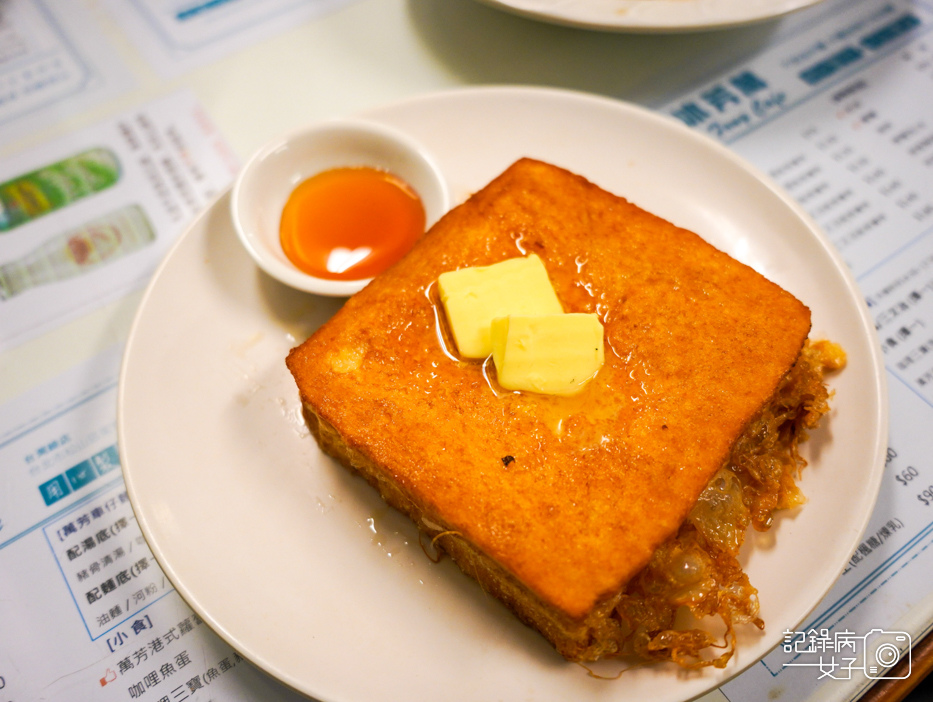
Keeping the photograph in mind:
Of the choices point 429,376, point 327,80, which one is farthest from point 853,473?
point 327,80

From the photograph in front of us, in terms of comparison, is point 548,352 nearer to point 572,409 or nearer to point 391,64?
point 572,409

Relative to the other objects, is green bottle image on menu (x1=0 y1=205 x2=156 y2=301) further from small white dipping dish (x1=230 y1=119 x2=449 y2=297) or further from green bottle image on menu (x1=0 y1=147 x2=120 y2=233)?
small white dipping dish (x1=230 y1=119 x2=449 y2=297)

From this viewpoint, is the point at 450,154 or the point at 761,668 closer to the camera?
the point at 761,668

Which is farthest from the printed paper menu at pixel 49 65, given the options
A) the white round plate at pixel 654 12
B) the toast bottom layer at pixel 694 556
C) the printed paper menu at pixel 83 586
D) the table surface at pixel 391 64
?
the toast bottom layer at pixel 694 556

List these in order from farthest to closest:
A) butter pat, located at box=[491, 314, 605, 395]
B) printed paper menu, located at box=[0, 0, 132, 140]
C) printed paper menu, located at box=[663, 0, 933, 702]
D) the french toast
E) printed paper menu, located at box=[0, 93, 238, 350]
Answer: printed paper menu, located at box=[0, 0, 132, 140]
printed paper menu, located at box=[0, 93, 238, 350]
printed paper menu, located at box=[663, 0, 933, 702]
butter pat, located at box=[491, 314, 605, 395]
the french toast

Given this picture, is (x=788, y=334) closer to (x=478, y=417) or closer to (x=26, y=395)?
(x=478, y=417)

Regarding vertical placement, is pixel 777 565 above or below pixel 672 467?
below

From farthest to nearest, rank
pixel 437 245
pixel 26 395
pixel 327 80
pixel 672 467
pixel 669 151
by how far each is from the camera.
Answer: pixel 327 80, pixel 669 151, pixel 26 395, pixel 437 245, pixel 672 467
